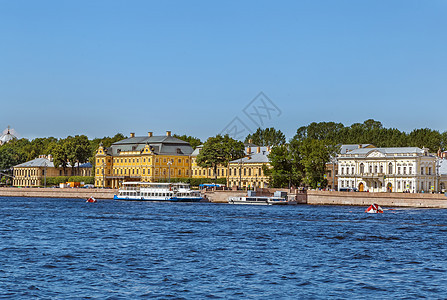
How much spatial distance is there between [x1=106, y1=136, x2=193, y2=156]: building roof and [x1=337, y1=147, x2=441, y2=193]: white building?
3666cm

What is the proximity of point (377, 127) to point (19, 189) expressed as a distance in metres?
71.7

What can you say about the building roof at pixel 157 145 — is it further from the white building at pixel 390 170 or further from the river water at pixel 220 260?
the river water at pixel 220 260

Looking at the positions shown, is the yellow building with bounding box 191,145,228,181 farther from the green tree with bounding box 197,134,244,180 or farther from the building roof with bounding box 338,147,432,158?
the building roof with bounding box 338,147,432,158

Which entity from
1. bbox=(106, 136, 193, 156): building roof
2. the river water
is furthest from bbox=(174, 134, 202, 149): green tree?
the river water

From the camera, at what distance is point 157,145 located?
444ft

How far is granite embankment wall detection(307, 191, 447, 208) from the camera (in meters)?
82.4

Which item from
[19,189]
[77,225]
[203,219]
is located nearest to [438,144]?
[19,189]

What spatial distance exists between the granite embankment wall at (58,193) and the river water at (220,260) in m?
58.3

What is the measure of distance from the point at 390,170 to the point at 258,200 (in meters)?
18.1

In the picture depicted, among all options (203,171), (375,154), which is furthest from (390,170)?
(203,171)

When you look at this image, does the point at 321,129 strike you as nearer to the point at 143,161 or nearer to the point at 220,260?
the point at 143,161

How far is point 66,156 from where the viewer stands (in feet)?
464

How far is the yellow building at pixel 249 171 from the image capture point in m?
120

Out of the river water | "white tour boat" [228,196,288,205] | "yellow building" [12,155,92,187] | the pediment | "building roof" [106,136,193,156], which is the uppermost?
"building roof" [106,136,193,156]
